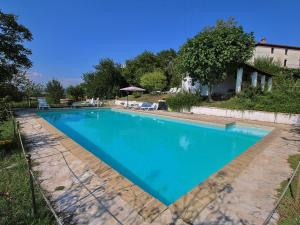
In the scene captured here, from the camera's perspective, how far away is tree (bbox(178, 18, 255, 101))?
13.7 meters

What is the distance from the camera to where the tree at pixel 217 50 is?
1374 centimetres

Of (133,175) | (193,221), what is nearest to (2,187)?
(133,175)

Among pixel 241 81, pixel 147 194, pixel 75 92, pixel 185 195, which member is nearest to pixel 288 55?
pixel 241 81

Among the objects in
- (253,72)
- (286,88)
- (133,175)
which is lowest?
(133,175)

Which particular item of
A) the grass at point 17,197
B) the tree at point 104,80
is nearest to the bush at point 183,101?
the tree at point 104,80

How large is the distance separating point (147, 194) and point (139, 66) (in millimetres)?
29009

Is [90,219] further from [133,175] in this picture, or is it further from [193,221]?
[133,175]

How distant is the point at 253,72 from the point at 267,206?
654 inches

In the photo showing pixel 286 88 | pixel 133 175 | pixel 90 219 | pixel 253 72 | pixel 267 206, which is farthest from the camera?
pixel 253 72

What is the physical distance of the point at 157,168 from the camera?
20.5ft

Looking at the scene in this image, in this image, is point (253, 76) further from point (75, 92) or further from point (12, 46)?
point (75, 92)

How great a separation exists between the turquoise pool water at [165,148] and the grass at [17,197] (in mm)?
2477

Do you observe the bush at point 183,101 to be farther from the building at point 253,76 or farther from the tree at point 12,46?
the tree at point 12,46

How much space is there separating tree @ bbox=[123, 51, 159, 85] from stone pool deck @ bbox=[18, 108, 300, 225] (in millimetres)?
24761
